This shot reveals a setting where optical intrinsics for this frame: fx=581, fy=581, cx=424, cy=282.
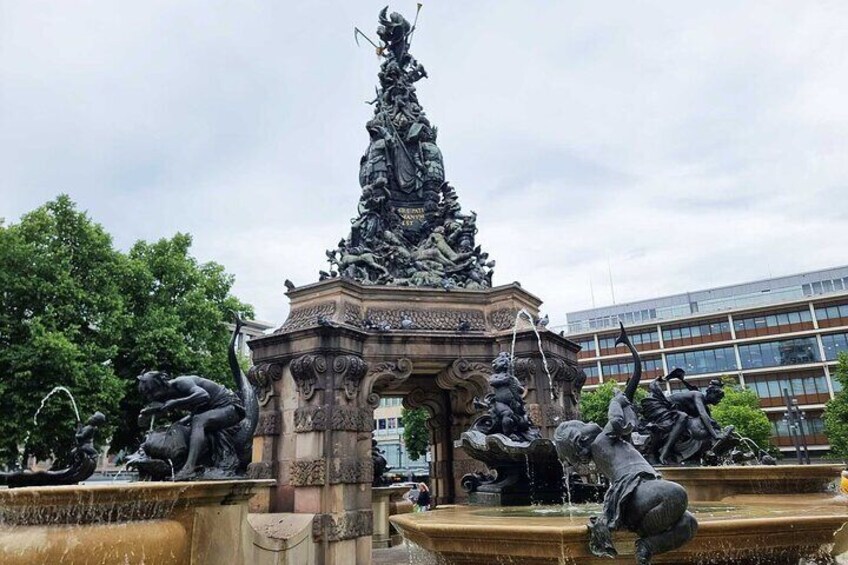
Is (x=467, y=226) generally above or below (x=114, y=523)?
above

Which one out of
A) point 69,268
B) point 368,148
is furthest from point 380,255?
point 69,268

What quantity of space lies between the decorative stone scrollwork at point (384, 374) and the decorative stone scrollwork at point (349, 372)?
328mm

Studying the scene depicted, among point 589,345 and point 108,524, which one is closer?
point 108,524

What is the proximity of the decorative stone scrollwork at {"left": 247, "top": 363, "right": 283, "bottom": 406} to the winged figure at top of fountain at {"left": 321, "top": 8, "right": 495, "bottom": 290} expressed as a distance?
2.56 metres

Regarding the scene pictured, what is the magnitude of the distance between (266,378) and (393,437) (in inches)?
2332

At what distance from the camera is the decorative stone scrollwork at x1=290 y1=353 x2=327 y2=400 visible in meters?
11.1

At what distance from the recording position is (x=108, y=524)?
513 cm

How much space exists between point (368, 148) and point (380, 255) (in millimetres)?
4333

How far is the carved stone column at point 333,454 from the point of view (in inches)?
410

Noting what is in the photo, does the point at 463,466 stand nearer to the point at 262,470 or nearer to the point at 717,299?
the point at 262,470

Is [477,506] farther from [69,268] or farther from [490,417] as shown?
[69,268]

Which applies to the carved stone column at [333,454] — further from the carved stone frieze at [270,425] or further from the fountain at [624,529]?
the fountain at [624,529]

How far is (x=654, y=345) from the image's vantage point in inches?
2431

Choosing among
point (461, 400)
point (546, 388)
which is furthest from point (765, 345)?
→ point (546, 388)
